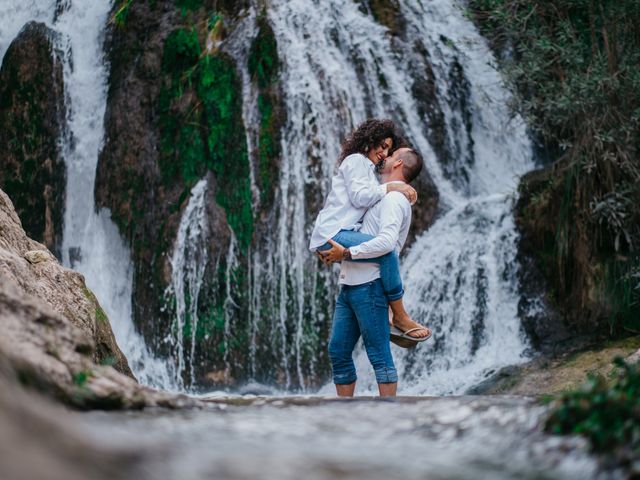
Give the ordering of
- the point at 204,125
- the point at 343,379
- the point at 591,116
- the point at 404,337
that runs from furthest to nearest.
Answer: the point at 204,125 → the point at 591,116 → the point at 404,337 → the point at 343,379

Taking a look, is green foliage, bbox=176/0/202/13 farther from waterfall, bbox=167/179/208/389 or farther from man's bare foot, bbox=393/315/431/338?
man's bare foot, bbox=393/315/431/338

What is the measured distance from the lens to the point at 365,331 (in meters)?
5.34

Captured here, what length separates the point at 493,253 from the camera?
10.3m

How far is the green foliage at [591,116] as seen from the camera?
9.59 metres

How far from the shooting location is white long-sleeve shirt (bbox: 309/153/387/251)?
542 centimetres

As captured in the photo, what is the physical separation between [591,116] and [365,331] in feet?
18.4

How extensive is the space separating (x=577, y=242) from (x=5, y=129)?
7850 millimetres

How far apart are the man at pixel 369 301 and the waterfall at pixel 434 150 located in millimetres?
4171

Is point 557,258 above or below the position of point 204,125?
below

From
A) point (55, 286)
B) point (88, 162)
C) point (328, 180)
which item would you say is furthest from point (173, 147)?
point (55, 286)

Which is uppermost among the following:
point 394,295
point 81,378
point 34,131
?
point 34,131

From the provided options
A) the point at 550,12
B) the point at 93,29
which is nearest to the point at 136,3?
the point at 93,29

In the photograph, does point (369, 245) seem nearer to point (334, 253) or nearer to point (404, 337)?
point (334, 253)

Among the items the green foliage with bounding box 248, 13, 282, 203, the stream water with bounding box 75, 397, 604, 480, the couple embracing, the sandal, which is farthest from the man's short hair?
the green foliage with bounding box 248, 13, 282, 203
